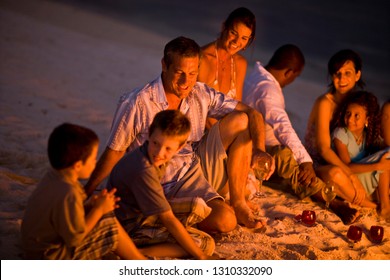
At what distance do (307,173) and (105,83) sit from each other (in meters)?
4.09

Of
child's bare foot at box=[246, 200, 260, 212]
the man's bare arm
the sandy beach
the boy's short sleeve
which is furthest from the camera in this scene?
child's bare foot at box=[246, 200, 260, 212]

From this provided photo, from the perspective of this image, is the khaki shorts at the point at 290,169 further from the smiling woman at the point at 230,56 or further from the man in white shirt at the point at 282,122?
the smiling woman at the point at 230,56

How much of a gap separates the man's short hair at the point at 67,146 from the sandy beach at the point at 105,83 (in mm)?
840

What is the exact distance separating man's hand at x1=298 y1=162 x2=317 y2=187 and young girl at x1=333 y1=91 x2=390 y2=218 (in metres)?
Result: 0.49

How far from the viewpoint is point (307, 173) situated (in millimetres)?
4426

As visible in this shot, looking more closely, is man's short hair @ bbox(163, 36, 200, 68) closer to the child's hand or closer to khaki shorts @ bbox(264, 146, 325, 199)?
the child's hand

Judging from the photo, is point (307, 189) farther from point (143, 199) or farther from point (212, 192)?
point (143, 199)

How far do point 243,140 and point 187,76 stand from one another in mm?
700

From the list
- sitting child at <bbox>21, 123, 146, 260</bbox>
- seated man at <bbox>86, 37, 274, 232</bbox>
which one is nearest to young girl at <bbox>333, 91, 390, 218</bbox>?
seated man at <bbox>86, 37, 274, 232</bbox>

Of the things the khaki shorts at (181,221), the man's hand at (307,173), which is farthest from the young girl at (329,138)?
the khaki shorts at (181,221)

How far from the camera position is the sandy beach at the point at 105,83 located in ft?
12.7

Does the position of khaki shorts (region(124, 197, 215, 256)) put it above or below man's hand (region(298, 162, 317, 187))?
below

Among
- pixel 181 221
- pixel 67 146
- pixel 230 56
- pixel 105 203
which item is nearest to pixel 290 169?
pixel 230 56

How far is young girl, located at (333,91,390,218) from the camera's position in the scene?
4.71 meters
